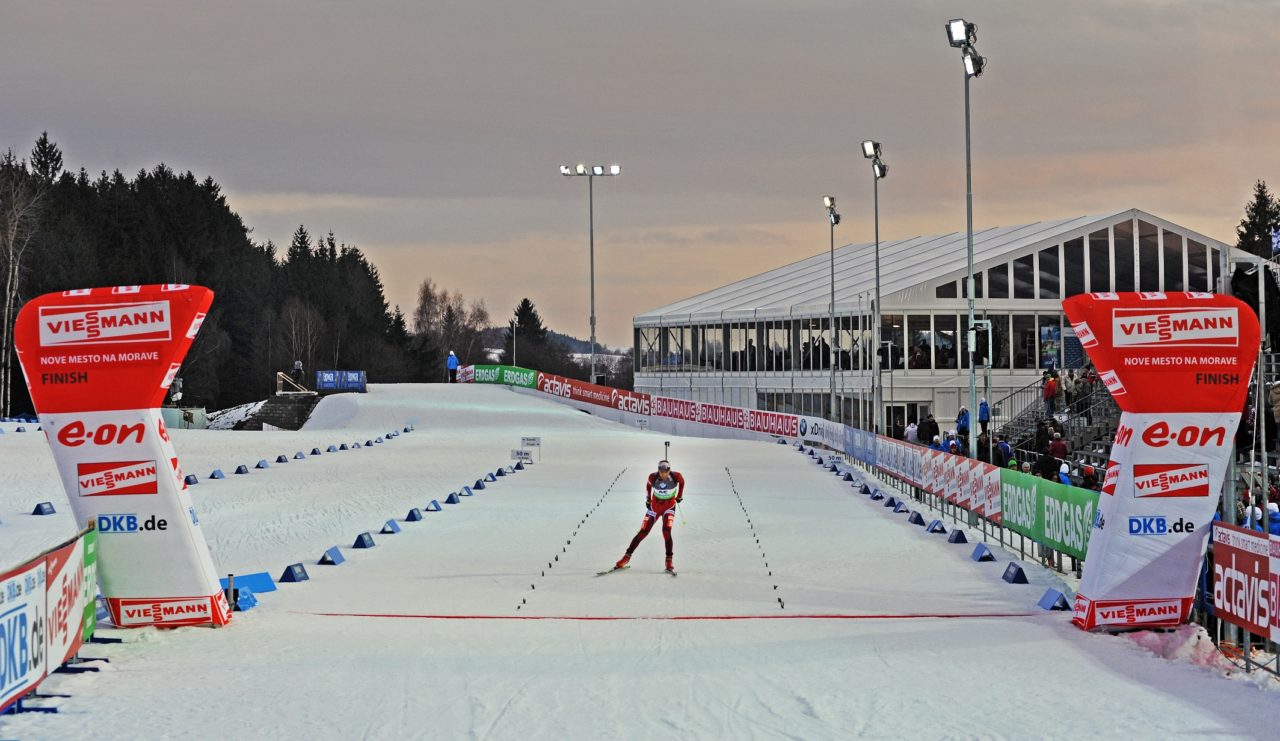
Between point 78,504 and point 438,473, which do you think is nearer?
point 78,504

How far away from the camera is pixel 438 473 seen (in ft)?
112

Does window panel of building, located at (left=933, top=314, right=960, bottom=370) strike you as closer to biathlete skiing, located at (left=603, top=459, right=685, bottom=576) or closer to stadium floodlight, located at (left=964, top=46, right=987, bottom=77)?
stadium floodlight, located at (left=964, top=46, right=987, bottom=77)

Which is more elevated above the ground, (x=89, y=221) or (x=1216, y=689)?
(x=89, y=221)

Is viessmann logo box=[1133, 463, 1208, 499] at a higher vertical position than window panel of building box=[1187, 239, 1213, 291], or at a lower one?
lower

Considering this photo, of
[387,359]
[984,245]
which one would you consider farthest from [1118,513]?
[387,359]

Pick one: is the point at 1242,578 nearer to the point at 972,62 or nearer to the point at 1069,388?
the point at 972,62

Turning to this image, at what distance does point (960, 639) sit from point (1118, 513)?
2.24 m

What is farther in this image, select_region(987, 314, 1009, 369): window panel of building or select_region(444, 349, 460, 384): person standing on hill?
select_region(444, 349, 460, 384): person standing on hill

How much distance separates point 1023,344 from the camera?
56438mm

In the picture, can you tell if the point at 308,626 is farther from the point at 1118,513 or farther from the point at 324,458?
the point at 324,458

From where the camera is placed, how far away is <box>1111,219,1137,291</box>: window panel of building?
186 feet

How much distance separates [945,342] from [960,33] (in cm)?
2957

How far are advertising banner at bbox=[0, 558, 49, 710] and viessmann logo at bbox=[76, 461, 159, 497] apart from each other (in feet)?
8.86

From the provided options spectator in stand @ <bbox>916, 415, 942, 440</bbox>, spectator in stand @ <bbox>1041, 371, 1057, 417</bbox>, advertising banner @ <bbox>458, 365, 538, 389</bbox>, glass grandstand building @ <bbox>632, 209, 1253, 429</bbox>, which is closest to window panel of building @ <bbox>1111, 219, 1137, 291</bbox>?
glass grandstand building @ <bbox>632, 209, 1253, 429</bbox>
